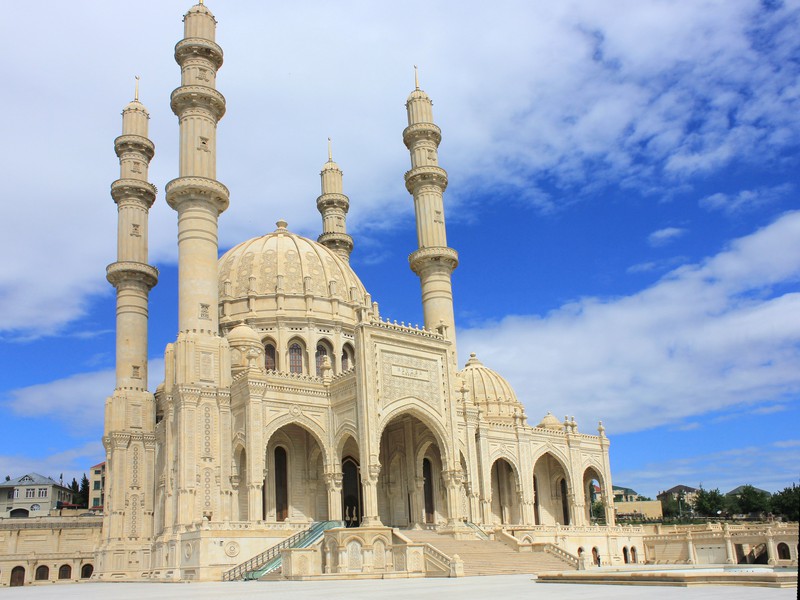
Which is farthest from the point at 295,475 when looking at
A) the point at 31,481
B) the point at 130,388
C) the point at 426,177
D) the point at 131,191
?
the point at 31,481

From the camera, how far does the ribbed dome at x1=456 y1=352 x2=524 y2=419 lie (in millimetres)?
53344

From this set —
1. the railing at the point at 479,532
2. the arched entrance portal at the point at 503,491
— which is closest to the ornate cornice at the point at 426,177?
the arched entrance portal at the point at 503,491

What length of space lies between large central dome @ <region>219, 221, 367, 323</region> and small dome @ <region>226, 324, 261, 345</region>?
3.66 m

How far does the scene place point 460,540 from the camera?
1286 inches

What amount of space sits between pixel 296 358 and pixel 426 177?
519 inches

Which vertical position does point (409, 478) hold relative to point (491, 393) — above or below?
below

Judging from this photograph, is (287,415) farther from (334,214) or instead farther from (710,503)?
(710,503)

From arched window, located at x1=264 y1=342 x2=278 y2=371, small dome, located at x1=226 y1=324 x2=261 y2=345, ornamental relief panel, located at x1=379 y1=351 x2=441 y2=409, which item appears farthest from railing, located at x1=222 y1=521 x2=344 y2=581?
arched window, located at x1=264 y1=342 x2=278 y2=371

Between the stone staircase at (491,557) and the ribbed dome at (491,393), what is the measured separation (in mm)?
19950

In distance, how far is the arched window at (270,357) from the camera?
44281 millimetres

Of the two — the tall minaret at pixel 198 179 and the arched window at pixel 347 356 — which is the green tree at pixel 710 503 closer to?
the arched window at pixel 347 356

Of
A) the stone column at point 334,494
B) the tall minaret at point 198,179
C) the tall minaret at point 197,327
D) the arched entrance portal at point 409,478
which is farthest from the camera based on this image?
the arched entrance portal at point 409,478

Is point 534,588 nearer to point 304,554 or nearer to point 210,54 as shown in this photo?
point 304,554

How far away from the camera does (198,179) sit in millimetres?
38344
